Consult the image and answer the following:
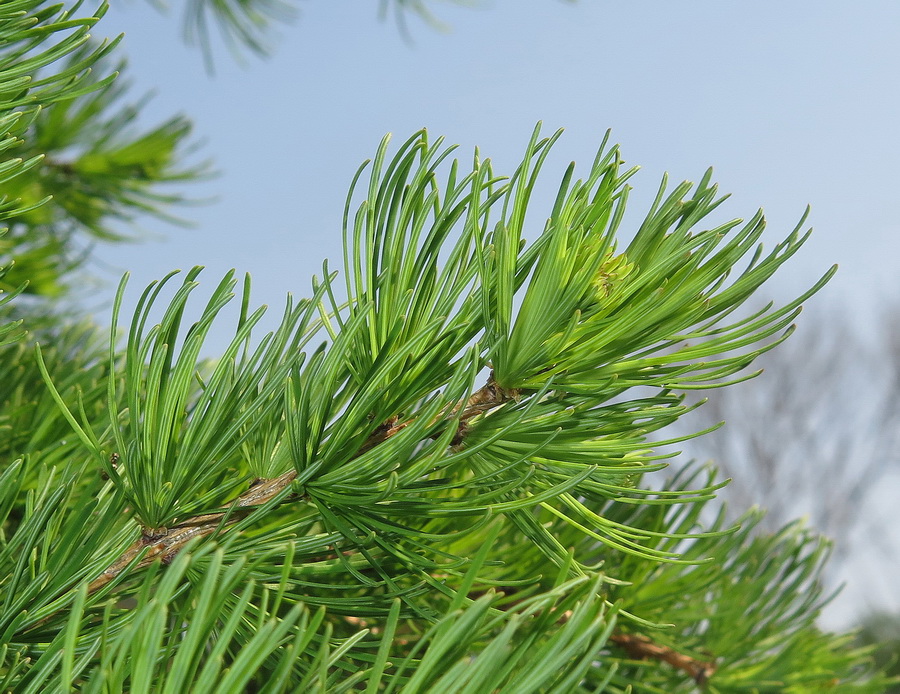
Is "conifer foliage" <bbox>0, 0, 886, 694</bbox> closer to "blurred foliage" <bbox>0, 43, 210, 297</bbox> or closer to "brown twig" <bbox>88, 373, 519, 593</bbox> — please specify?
"brown twig" <bbox>88, 373, 519, 593</bbox>

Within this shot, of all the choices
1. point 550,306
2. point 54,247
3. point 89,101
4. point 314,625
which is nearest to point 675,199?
point 550,306

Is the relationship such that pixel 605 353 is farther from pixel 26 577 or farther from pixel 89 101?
pixel 89 101

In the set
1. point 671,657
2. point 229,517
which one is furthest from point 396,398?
point 671,657

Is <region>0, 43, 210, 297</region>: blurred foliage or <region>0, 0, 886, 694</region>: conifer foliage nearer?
<region>0, 0, 886, 694</region>: conifer foliage

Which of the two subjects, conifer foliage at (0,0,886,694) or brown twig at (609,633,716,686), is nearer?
conifer foliage at (0,0,886,694)

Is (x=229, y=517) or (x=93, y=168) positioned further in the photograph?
(x=93, y=168)

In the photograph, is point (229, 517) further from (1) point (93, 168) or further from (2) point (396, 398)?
(1) point (93, 168)

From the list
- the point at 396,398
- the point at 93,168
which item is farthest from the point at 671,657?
the point at 93,168

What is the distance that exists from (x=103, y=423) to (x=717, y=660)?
461 millimetres

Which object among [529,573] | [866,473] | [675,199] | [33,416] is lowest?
[33,416]

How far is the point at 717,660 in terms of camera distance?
0.59m

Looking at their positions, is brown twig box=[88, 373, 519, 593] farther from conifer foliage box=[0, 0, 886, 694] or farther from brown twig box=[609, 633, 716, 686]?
brown twig box=[609, 633, 716, 686]

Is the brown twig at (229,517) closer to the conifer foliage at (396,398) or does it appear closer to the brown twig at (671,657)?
the conifer foliage at (396,398)

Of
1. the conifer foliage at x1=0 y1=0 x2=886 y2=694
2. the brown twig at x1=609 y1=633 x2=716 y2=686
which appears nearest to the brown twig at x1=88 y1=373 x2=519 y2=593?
the conifer foliage at x1=0 y1=0 x2=886 y2=694
